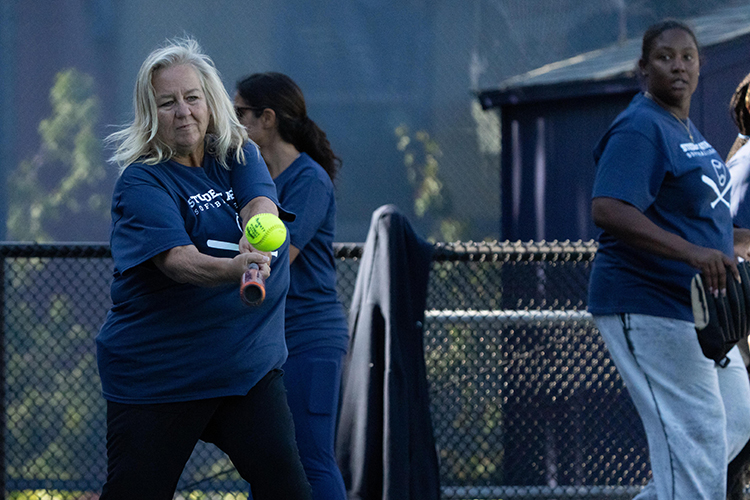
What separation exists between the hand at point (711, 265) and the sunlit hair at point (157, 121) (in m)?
1.46

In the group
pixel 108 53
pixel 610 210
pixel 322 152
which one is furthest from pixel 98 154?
pixel 610 210

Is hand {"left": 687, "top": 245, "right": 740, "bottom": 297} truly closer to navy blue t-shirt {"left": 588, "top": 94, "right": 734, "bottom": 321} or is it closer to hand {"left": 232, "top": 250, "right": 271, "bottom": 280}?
navy blue t-shirt {"left": 588, "top": 94, "right": 734, "bottom": 321}

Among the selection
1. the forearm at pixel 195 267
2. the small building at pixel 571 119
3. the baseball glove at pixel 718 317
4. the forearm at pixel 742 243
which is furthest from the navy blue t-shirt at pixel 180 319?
the small building at pixel 571 119

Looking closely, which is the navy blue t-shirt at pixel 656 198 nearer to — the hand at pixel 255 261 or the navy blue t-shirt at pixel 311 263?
the navy blue t-shirt at pixel 311 263

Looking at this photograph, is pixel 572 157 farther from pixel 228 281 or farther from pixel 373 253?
pixel 228 281

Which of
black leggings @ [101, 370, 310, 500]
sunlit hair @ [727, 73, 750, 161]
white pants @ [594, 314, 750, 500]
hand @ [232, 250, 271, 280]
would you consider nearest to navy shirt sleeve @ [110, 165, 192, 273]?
hand @ [232, 250, 271, 280]

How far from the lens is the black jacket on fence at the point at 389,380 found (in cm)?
361

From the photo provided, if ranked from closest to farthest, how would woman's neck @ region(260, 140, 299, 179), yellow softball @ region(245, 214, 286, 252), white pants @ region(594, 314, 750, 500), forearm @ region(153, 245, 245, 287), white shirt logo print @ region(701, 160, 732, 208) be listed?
yellow softball @ region(245, 214, 286, 252), forearm @ region(153, 245, 245, 287), white pants @ region(594, 314, 750, 500), white shirt logo print @ region(701, 160, 732, 208), woman's neck @ region(260, 140, 299, 179)

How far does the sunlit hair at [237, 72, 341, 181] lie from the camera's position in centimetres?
327

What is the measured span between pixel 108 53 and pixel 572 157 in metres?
3.65

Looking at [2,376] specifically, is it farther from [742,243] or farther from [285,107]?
[742,243]

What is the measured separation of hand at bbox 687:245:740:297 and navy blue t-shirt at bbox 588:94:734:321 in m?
0.11

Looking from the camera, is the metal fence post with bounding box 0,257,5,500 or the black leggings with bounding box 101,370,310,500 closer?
the black leggings with bounding box 101,370,310,500

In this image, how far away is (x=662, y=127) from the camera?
2936 mm
